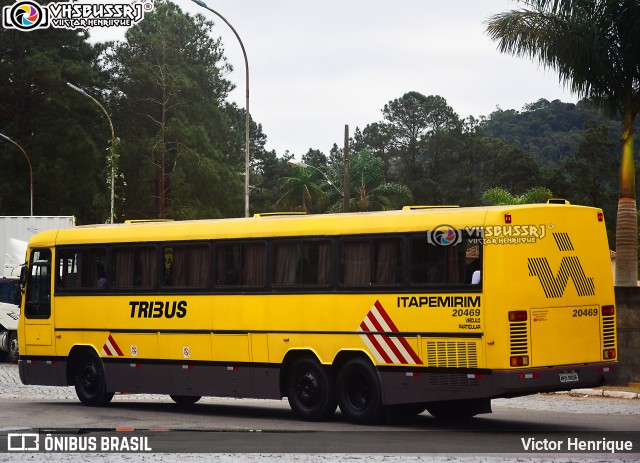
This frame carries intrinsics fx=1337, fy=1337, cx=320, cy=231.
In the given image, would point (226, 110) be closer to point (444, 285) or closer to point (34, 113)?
point (34, 113)

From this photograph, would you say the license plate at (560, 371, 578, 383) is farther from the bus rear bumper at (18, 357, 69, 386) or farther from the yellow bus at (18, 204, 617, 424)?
the bus rear bumper at (18, 357, 69, 386)

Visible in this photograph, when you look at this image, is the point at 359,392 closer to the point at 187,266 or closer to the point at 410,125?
the point at 187,266

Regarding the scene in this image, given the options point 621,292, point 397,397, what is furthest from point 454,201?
point 397,397

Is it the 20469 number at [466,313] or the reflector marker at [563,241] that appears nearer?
the 20469 number at [466,313]

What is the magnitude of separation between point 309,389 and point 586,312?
13.9ft

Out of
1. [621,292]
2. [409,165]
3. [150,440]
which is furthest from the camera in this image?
A: [409,165]

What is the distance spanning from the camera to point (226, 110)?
334ft

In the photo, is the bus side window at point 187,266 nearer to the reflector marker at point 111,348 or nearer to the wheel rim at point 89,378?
the reflector marker at point 111,348

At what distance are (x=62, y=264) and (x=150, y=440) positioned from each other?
28.2 ft

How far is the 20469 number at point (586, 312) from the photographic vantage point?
18.0 m

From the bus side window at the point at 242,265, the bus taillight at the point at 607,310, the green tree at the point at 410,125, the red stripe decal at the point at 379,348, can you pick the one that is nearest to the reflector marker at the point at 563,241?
the bus taillight at the point at 607,310

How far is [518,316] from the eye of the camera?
56.7 feet

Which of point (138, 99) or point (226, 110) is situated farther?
Result: point (226, 110)

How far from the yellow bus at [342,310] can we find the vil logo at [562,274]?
2 cm
